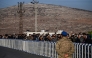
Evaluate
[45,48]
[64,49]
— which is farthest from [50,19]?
[64,49]

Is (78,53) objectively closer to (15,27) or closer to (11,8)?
(15,27)

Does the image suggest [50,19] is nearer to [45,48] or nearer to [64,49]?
[45,48]

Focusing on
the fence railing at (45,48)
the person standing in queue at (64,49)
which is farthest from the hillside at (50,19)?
the person standing in queue at (64,49)

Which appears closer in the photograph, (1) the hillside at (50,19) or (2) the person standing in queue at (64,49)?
(2) the person standing in queue at (64,49)

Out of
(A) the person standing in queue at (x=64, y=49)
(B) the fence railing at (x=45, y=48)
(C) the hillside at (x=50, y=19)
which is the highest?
(A) the person standing in queue at (x=64, y=49)

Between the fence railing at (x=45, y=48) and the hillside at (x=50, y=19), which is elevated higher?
the fence railing at (x=45, y=48)

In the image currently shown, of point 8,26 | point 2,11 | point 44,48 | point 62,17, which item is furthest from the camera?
point 2,11

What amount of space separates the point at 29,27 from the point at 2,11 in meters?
42.9

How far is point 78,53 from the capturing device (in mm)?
13625

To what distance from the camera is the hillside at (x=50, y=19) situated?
13475 cm

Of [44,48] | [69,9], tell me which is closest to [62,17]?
[69,9]

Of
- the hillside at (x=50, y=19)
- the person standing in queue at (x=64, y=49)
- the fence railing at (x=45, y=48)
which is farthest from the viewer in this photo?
the hillside at (x=50, y=19)

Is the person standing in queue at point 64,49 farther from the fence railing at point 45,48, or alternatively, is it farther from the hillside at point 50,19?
the hillside at point 50,19

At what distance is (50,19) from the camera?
502 feet
